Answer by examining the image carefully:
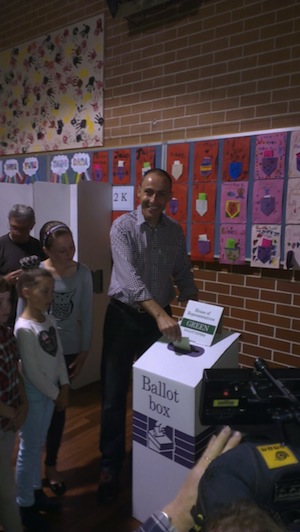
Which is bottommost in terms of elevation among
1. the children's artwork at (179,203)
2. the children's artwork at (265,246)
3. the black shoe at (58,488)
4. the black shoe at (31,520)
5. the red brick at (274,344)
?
the black shoe at (58,488)

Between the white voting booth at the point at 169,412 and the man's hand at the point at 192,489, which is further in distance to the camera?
the white voting booth at the point at 169,412

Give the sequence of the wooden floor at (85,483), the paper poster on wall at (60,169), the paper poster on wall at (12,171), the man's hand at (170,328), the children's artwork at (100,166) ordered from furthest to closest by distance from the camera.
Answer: the paper poster on wall at (12,171) → the paper poster on wall at (60,169) → the children's artwork at (100,166) → the wooden floor at (85,483) → the man's hand at (170,328)

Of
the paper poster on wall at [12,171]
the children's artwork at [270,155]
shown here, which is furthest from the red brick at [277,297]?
the paper poster on wall at [12,171]

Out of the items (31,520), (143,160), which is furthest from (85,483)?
(143,160)

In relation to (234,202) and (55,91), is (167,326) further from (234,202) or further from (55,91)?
(55,91)

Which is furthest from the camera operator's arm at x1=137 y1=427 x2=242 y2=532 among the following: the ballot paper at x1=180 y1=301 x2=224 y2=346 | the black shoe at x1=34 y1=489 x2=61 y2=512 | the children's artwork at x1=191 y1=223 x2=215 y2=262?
the children's artwork at x1=191 y1=223 x2=215 y2=262

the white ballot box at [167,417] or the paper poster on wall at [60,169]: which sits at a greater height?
the paper poster on wall at [60,169]

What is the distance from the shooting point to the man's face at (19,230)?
2432mm

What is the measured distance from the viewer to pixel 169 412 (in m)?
1.49

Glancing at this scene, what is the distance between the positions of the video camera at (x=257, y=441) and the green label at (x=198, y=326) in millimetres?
637

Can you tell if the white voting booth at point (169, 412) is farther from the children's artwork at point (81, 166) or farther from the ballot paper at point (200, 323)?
the children's artwork at point (81, 166)

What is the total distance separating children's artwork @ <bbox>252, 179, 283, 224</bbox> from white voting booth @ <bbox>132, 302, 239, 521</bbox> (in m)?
0.95

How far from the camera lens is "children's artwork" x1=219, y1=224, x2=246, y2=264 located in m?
2.48

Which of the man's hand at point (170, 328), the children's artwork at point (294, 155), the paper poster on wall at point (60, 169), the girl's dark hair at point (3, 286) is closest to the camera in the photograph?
the girl's dark hair at point (3, 286)
